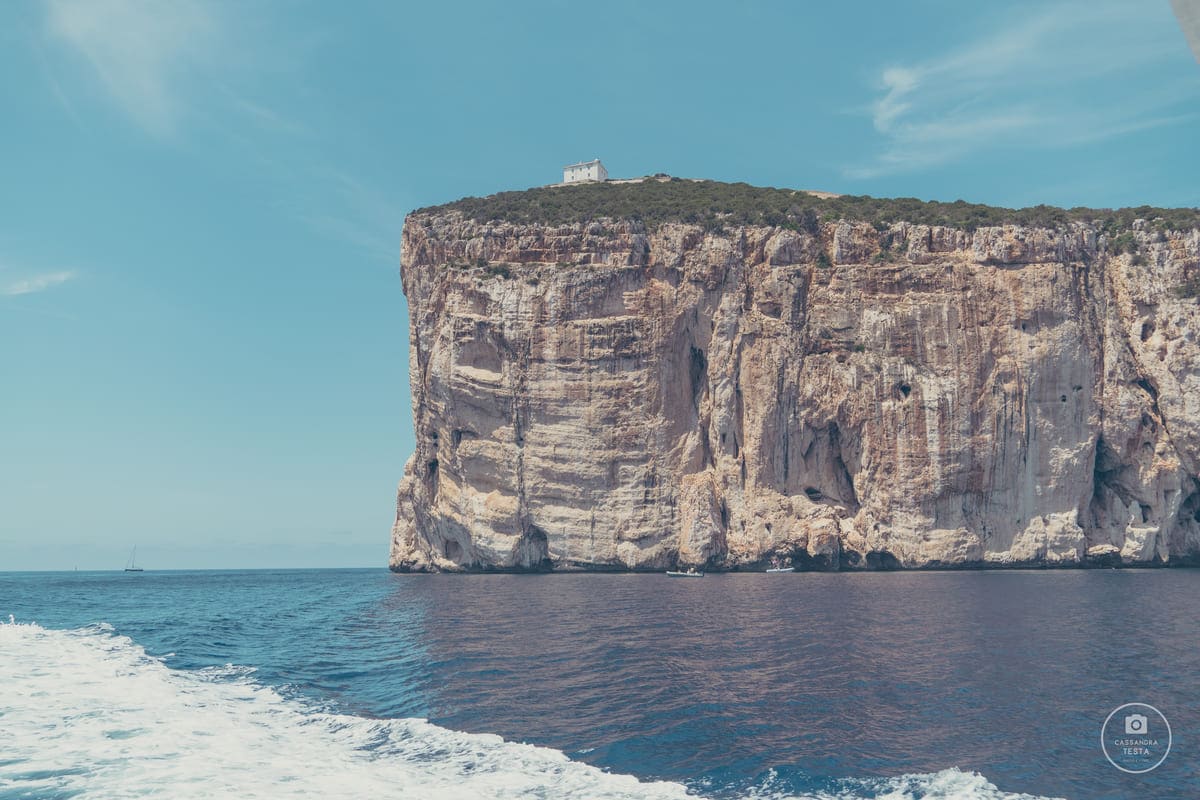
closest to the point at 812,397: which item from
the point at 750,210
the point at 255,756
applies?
the point at 750,210

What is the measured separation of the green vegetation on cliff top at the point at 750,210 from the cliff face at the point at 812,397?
1352 mm

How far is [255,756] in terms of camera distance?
15.0 m

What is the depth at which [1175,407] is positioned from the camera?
5331cm

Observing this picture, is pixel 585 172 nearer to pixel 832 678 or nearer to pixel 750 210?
pixel 750 210

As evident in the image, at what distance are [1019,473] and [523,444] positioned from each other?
1339 inches

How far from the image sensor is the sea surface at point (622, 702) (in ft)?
43.7

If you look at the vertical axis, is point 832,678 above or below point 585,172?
below

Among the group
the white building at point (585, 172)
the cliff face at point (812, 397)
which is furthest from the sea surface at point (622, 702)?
the white building at point (585, 172)

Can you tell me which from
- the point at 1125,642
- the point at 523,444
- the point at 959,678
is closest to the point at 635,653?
the point at 959,678

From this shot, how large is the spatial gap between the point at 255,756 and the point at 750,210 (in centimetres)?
5610

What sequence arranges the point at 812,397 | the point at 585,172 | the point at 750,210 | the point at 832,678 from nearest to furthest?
the point at 832,678 → the point at 812,397 → the point at 750,210 → the point at 585,172

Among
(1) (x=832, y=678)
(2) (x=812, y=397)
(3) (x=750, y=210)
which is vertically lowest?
(1) (x=832, y=678)

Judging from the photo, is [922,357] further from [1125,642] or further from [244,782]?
[244,782]

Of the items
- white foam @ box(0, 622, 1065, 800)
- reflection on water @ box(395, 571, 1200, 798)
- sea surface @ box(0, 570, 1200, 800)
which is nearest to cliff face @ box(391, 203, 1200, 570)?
reflection on water @ box(395, 571, 1200, 798)
